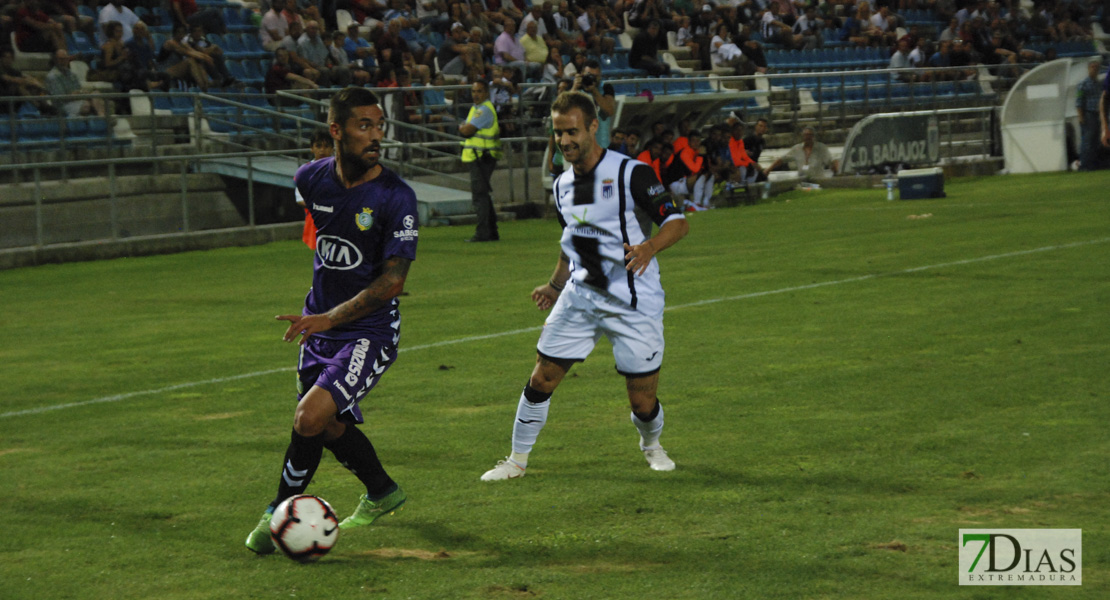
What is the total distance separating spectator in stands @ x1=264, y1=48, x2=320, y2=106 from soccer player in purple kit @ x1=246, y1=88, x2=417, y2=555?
60.3 feet

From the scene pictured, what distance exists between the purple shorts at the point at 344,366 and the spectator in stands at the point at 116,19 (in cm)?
1782

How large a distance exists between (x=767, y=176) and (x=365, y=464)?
69.3 feet

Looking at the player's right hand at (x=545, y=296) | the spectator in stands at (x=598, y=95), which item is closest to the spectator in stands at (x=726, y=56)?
the spectator in stands at (x=598, y=95)

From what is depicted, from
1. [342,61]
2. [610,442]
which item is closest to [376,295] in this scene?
[610,442]

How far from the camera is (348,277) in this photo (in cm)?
522

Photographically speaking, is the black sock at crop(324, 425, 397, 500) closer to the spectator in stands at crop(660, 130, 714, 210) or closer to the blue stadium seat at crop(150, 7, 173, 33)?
the spectator in stands at crop(660, 130, 714, 210)

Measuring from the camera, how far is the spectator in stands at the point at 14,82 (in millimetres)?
19594

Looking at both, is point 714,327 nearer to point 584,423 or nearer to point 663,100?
point 584,423

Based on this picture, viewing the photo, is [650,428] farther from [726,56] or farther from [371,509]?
[726,56]

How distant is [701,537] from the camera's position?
17.0 feet

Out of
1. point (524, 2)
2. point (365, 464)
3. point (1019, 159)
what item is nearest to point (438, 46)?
point (524, 2)

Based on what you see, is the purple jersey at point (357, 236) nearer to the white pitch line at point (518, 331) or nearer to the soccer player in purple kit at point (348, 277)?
the soccer player in purple kit at point (348, 277)

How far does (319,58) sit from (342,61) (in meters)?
0.47

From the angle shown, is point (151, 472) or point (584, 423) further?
point (584, 423)
